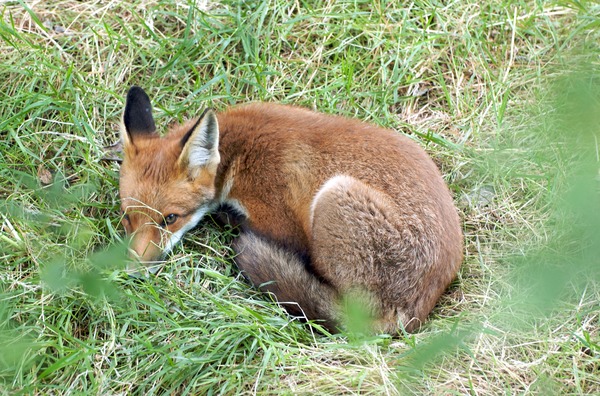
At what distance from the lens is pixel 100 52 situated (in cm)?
588

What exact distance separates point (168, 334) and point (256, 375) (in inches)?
26.4

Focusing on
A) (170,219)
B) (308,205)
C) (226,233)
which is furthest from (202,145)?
(308,205)

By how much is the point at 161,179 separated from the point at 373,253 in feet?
5.23

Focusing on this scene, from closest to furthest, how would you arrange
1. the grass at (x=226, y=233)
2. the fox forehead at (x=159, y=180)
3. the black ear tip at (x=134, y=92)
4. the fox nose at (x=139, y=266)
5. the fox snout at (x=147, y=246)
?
the grass at (x=226, y=233), the fox nose at (x=139, y=266), the fox snout at (x=147, y=246), the fox forehead at (x=159, y=180), the black ear tip at (x=134, y=92)

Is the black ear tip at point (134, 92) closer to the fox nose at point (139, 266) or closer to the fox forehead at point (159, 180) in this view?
the fox forehead at point (159, 180)

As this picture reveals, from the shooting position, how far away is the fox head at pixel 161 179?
14.7ft

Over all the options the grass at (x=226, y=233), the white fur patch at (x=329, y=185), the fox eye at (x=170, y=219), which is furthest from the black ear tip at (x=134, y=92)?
the white fur patch at (x=329, y=185)

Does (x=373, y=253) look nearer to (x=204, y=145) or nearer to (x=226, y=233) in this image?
(x=226, y=233)

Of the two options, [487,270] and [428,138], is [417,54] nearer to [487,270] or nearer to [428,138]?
[428,138]

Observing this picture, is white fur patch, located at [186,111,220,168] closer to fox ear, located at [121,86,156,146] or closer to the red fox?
the red fox

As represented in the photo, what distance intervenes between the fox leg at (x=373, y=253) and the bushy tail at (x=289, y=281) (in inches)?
5.5

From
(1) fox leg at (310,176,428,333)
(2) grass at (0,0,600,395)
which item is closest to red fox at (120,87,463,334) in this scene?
(1) fox leg at (310,176,428,333)

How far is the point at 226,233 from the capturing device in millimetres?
5027

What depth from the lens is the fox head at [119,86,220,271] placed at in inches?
176
